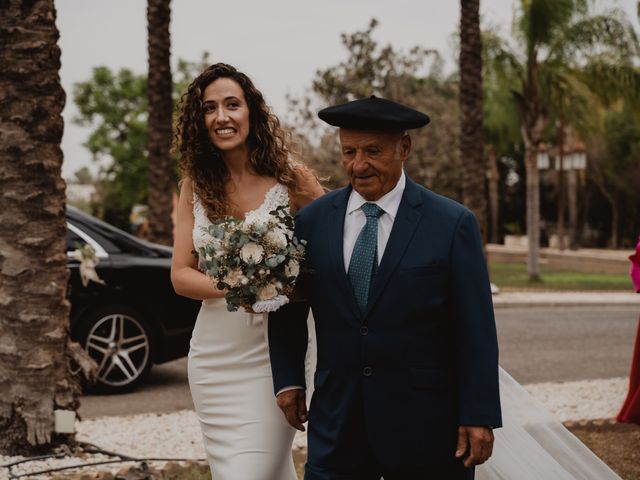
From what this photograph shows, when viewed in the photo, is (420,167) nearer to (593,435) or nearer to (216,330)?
(593,435)

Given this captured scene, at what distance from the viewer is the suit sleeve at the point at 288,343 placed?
328cm

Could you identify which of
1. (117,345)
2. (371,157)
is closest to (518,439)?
(371,157)

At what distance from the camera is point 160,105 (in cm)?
1541

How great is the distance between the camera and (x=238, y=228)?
3.30 m

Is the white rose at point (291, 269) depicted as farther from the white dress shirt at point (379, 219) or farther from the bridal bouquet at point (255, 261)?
the white dress shirt at point (379, 219)

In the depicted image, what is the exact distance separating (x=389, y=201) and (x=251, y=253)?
0.50 m

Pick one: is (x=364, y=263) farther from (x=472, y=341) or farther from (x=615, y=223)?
(x=615, y=223)

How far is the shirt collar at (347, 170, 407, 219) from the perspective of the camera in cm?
310

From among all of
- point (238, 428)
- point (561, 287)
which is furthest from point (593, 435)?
point (561, 287)

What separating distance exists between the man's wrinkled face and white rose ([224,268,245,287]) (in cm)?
50

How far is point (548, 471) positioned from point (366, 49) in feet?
82.3

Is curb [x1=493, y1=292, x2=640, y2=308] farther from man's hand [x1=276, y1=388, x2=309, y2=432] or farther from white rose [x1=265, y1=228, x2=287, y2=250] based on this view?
white rose [x1=265, y1=228, x2=287, y2=250]

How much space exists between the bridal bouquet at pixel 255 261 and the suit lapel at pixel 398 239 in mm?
315

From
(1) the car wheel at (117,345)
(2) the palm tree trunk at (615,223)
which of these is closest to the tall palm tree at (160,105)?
(1) the car wheel at (117,345)
